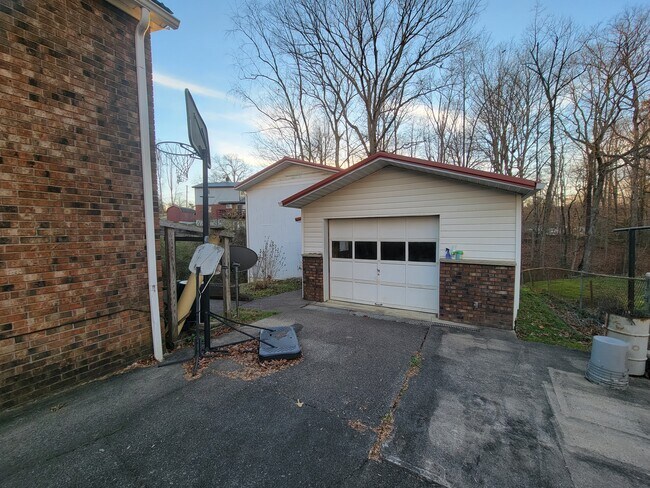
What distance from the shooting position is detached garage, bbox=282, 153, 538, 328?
573 centimetres

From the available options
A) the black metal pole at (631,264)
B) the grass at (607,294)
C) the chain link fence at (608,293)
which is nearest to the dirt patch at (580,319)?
the chain link fence at (608,293)

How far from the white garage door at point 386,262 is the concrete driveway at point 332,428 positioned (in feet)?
8.69

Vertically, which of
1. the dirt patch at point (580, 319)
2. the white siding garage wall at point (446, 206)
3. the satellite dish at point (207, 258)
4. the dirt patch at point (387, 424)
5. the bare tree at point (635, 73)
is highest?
the bare tree at point (635, 73)

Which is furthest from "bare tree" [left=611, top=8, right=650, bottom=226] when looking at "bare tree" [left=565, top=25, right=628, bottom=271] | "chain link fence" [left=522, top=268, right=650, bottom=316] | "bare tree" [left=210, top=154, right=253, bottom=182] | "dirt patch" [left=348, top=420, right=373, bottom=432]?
"bare tree" [left=210, top=154, right=253, bottom=182]

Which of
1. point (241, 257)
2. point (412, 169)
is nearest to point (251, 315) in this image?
point (241, 257)

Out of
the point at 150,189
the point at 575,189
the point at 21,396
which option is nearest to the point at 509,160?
the point at 575,189

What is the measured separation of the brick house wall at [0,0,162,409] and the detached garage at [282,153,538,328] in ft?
14.4

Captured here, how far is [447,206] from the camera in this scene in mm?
6207

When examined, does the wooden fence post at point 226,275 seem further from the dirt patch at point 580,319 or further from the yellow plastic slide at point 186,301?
the dirt patch at point 580,319

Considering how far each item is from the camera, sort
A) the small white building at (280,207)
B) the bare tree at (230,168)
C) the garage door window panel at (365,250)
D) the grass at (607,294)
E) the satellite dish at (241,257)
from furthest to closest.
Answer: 1. the bare tree at (230,168)
2. the small white building at (280,207)
3. the garage door window panel at (365,250)
4. the satellite dish at (241,257)
5. the grass at (607,294)

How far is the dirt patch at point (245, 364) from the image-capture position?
12.6ft

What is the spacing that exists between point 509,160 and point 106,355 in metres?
22.1

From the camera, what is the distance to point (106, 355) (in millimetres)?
3709

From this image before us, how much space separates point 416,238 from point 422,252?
0.36 m
